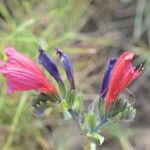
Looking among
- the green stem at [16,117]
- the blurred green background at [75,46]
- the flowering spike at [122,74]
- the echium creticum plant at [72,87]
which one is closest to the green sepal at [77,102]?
the echium creticum plant at [72,87]

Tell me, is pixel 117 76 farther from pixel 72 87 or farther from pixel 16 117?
pixel 16 117

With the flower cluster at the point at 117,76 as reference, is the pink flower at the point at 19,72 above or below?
above

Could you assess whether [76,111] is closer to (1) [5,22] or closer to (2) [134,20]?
(1) [5,22]

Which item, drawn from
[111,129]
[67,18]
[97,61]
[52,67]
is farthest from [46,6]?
[52,67]

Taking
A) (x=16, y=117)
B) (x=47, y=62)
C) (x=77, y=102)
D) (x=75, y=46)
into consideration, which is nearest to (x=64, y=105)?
(x=77, y=102)

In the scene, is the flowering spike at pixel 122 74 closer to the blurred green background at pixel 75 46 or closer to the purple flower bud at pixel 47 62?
the purple flower bud at pixel 47 62

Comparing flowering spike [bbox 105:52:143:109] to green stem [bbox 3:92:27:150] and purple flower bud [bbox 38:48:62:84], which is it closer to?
purple flower bud [bbox 38:48:62:84]
